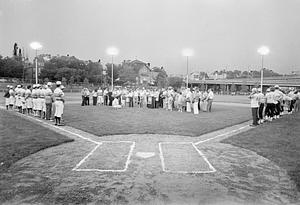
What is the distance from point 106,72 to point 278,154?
207ft

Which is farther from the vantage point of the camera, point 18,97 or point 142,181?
point 18,97

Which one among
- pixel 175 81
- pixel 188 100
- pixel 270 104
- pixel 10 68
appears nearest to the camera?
pixel 270 104

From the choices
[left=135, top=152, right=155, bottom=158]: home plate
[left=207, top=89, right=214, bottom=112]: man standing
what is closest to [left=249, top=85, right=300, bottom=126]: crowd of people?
[left=207, top=89, right=214, bottom=112]: man standing

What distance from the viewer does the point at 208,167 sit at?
5.56 meters

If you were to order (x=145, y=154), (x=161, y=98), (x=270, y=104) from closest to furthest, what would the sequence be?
(x=145, y=154) < (x=270, y=104) < (x=161, y=98)

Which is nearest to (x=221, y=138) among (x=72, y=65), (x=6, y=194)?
(x=6, y=194)

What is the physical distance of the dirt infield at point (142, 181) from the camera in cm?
393

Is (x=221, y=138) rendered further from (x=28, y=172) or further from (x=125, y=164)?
(x=28, y=172)

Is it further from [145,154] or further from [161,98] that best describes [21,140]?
[161,98]

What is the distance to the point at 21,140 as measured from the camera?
303 inches

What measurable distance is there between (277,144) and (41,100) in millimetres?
10934

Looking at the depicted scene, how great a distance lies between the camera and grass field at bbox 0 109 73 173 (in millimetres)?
6149

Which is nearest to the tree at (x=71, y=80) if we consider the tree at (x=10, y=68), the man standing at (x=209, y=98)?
the tree at (x=10, y=68)

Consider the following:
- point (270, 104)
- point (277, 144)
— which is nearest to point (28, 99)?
point (277, 144)
